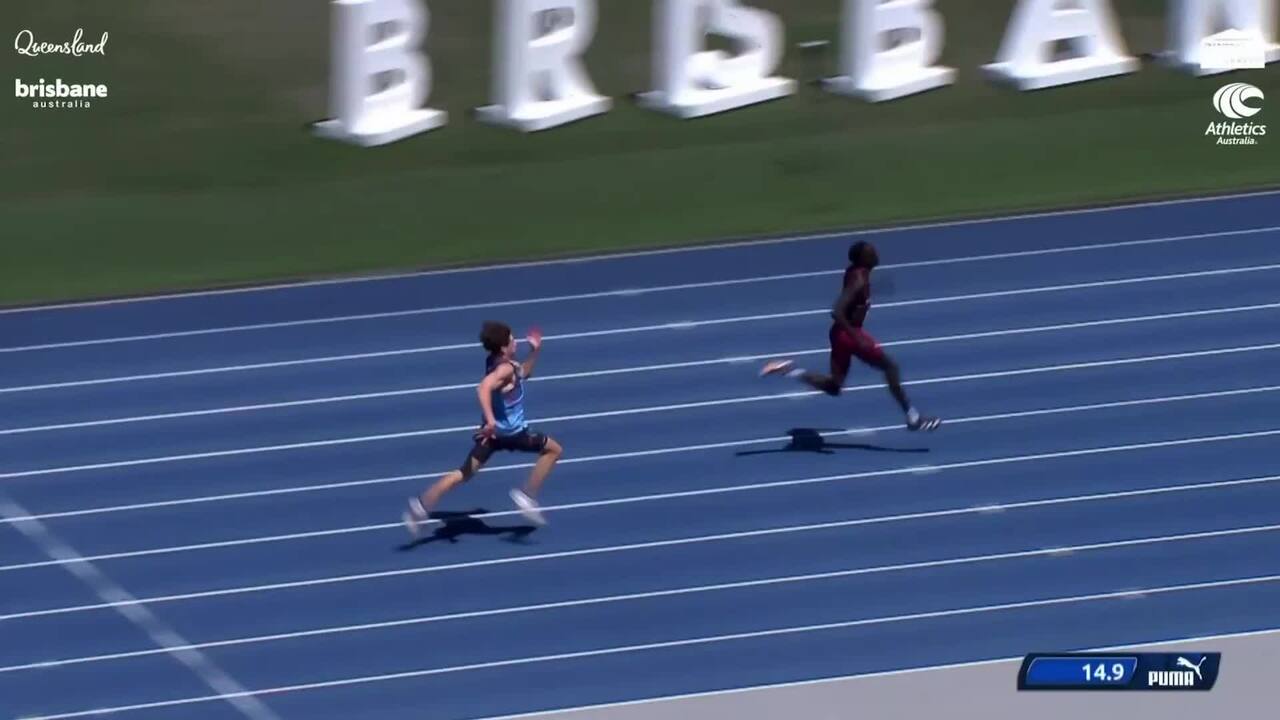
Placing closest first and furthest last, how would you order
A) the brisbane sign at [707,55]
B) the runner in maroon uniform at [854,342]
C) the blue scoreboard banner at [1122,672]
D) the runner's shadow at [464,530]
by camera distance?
the blue scoreboard banner at [1122,672], the runner's shadow at [464,530], the runner in maroon uniform at [854,342], the brisbane sign at [707,55]

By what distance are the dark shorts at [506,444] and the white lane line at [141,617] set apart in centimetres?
178

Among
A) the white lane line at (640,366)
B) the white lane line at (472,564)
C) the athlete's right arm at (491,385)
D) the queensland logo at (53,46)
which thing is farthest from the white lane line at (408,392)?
the queensland logo at (53,46)

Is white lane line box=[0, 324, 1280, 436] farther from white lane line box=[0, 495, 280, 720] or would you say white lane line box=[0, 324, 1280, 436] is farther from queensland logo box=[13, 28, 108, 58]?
queensland logo box=[13, 28, 108, 58]

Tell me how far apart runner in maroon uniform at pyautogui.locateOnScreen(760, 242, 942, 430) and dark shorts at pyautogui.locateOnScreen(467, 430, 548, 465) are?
6.38ft

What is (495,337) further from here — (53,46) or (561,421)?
(53,46)

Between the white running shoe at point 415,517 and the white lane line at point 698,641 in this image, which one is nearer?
the white lane line at point 698,641

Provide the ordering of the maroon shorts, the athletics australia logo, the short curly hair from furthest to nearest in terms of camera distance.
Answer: the athletics australia logo < the maroon shorts < the short curly hair

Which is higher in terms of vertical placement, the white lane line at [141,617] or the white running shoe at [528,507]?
the white running shoe at [528,507]

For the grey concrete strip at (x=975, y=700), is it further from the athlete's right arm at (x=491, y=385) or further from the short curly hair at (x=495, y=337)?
the short curly hair at (x=495, y=337)

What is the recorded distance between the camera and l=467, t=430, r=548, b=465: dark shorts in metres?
11.9

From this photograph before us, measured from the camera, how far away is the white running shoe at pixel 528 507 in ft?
40.5

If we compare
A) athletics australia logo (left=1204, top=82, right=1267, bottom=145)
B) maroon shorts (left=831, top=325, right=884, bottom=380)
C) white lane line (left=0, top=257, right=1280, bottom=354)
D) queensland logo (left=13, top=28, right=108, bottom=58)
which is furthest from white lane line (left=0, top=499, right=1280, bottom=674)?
queensland logo (left=13, top=28, right=108, bottom=58)

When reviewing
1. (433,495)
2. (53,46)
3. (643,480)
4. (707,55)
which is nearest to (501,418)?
(433,495)

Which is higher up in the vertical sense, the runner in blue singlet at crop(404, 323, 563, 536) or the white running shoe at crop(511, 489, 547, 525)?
the runner in blue singlet at crop(404, 323, 563, 536)
